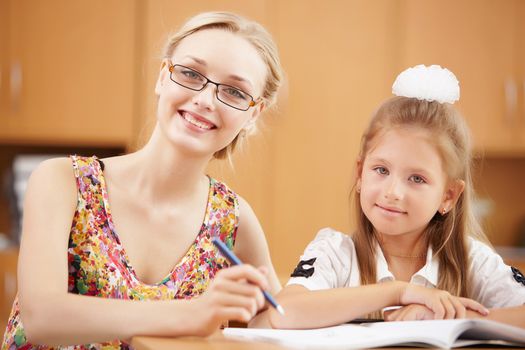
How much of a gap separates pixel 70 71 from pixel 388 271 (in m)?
2.31

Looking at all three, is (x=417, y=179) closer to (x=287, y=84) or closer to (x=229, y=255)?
(x=229, y=255)

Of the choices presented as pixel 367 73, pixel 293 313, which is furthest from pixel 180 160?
pixel 367 73

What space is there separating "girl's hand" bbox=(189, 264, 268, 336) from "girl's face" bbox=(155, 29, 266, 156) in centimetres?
47

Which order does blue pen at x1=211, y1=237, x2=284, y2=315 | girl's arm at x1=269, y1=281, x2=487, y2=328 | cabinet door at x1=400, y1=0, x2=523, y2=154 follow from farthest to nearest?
1. cabinet door at x1=400, y1=0, x2=523, y2=154
2. girl's arm at x1=269, y1=281, x2=487, y2=328
3. blue pen at x1=211, y1=237, x2=284, y2=315

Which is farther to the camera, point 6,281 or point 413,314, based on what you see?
point 6,281

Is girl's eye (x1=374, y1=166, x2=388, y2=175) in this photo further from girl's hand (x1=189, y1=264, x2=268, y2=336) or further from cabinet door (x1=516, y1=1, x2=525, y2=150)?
cabinet door (x1=516, y1=1, x2=525, y2=150)

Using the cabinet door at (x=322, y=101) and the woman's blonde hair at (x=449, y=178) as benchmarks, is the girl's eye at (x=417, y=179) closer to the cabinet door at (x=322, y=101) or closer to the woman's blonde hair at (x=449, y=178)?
the woman's blonde hair at (x=449, y=178)

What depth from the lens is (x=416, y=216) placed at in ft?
4.86

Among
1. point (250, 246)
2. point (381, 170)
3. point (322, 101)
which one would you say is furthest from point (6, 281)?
point (381, 170)

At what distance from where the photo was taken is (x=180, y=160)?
1518 mm

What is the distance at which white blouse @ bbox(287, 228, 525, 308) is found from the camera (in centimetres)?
145

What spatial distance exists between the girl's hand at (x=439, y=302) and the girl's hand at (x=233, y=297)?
0.32 meters

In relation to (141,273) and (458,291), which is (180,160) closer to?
(141,273)

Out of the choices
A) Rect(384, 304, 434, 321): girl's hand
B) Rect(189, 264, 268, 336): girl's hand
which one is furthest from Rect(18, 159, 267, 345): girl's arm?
Rect(384, 304, 434, 321): girl's hand
